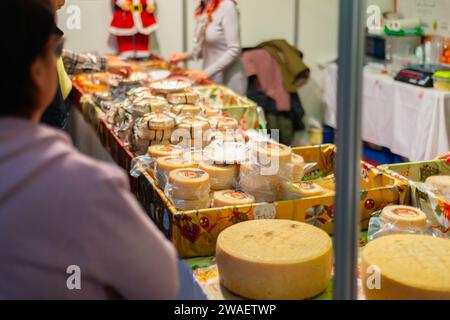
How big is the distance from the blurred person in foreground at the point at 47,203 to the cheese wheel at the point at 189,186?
820 mm

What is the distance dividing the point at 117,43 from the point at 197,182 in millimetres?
3925

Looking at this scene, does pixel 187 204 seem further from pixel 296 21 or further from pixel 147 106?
pixel 296 21

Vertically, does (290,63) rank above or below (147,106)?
below

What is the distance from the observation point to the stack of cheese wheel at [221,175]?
6.64 ft

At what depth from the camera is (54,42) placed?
101cm

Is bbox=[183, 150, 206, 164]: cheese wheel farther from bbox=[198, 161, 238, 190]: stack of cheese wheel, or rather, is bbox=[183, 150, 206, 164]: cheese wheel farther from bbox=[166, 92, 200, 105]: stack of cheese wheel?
bbox=[166, 92, 200, 105]: stack of cheese wheel

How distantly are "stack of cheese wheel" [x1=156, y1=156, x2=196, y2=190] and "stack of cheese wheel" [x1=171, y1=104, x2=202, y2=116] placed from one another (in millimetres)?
577

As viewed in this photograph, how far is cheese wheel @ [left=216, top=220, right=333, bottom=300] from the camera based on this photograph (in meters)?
1.47

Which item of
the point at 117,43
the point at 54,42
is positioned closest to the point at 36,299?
the point at 54,42

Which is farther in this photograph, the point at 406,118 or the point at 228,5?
the point at 406,118

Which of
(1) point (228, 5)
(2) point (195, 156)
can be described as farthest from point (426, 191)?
(1) point (228, 5)

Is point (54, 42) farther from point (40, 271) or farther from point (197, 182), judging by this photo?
point (197, 182)

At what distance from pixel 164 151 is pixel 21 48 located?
1.33 m

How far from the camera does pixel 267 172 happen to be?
1.93 metres
